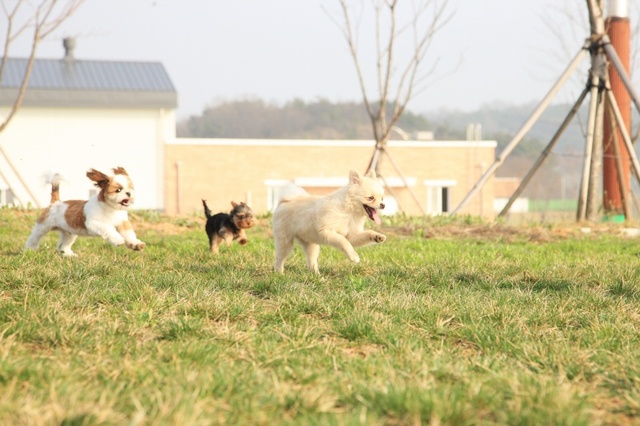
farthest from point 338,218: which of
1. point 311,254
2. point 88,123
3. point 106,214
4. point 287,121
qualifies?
point 287,121

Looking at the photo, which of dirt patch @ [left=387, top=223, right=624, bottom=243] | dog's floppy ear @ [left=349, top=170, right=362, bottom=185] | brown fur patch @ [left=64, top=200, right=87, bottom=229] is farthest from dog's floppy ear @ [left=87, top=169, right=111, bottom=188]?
dirt patch @ [left=387, top=223, right=624, bottom=243]

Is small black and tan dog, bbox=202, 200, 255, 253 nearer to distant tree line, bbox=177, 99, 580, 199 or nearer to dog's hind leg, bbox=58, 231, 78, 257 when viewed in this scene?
dog's hind leg, bbox=58, 231, 78, 257

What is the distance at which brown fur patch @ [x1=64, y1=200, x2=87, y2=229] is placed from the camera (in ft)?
25.7

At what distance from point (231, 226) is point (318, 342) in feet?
15.4

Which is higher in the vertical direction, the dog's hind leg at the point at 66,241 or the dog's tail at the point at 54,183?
the dog's tail at the point at 54,183

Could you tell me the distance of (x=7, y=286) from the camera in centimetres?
559

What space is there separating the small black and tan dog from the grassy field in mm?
1051

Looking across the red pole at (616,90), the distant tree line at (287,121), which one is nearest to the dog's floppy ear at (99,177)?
the red pole at (616,90)

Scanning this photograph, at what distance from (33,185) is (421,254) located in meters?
28.9

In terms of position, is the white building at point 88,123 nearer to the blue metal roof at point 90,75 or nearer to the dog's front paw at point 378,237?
the blue metal roof at point 90,75

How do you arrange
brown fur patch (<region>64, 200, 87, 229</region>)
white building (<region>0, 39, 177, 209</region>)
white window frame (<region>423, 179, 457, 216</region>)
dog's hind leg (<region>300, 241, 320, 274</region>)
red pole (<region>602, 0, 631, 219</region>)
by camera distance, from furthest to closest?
white window frame (<region>423, 179, 457, 216</region>) < white building (<region>0, 39, 177, 209</region>) < red pole (<region>602, 0, 631, 219</region>) < brown fur patch (<region>64, 200, 87, 229</region>) < dog's hind leg (<region>300, 241, 320, 274</region>)

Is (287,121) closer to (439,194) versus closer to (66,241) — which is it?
(439,194)

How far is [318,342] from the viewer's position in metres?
4.14

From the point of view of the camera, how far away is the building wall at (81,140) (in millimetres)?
34969
